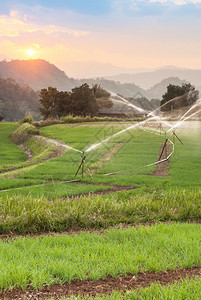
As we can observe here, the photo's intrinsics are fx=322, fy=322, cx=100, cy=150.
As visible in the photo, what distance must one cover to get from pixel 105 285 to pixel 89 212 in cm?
278

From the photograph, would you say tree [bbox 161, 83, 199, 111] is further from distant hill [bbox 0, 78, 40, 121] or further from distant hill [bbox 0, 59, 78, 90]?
distant hill [bbox 0, 59, 78, 90]

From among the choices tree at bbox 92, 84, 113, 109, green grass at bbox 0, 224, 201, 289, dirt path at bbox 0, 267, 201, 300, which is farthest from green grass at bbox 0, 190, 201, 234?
tree at bbox 92, 84, 113, 109

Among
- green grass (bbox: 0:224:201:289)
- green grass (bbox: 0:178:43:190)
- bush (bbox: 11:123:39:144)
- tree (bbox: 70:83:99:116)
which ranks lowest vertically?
green grass (bbox: 0:178:43:190)

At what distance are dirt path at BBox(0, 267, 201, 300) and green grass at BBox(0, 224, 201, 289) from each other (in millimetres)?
66

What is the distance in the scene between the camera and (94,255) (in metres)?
4.56

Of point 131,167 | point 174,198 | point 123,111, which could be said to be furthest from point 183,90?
point 174,198

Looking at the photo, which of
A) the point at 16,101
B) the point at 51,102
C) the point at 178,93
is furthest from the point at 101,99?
the point at 16,101

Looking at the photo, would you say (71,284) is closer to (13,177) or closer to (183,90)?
(13,177)

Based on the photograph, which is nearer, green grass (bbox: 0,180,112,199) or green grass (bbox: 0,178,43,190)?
green grass (bbox: 0,180,112,199)

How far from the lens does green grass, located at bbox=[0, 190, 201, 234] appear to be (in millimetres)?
6211

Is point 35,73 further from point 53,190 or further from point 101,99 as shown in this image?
point 53,190

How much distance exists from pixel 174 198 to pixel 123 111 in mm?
48197

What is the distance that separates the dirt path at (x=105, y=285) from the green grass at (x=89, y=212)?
2.24m

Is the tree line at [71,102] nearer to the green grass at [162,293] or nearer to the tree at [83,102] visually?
the tree at [83,102]
